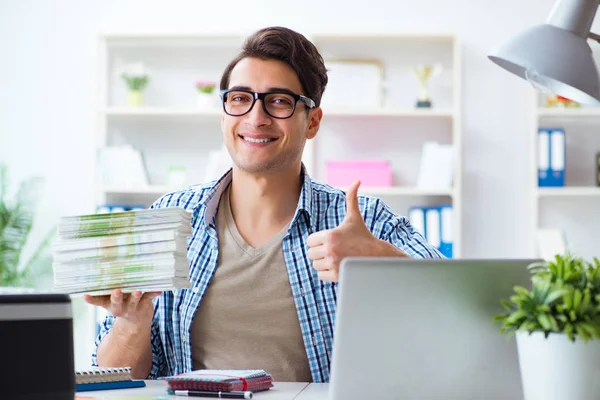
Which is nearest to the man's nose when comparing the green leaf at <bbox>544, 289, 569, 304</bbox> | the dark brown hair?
the dark brown hair

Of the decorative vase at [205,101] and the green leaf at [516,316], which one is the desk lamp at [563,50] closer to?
the green leaf at [516,316]

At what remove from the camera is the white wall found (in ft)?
14.3

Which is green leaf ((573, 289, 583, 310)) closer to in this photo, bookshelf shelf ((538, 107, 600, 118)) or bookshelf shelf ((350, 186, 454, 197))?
bookshelf shelf ((350, 186, 454, 197))

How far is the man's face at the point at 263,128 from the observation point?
7.23 ft

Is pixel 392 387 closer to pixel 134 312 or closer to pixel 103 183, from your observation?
pixel 134 312

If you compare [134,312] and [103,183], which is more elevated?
[103,183]

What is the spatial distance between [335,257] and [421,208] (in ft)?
8.10

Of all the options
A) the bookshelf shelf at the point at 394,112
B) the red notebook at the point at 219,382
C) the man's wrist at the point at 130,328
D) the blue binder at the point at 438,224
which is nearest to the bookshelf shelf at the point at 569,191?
the blue binder at the point at 438,224

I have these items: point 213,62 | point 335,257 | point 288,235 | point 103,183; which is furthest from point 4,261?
point 335,257

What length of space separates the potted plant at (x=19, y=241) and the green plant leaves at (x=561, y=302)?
3312 millimetres

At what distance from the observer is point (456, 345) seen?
133 centimetres

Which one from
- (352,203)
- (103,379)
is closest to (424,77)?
(352,203)

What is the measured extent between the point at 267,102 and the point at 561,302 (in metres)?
1.15

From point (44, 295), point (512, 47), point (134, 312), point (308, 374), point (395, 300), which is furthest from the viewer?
point (308, 374)
